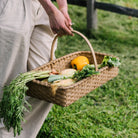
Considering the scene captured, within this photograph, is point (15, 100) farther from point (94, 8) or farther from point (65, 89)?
point (94, 8)

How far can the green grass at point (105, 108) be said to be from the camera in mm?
3107

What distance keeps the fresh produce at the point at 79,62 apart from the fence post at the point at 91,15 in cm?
357

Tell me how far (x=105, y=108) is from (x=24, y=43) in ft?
5.51

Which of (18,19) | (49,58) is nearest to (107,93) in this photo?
(49,58)

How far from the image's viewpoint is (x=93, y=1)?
241 inches

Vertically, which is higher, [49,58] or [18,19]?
[18,19]

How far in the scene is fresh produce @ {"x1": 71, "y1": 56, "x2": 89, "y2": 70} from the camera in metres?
2.65

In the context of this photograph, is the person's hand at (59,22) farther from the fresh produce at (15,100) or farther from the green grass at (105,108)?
the green grass at (105,108)

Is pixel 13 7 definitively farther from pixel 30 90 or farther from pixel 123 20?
pixel 123 20

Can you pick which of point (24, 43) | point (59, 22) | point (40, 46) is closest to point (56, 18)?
point (59, 22)

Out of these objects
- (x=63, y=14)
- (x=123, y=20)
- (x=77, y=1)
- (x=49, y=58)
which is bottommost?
(x=123, y=20)

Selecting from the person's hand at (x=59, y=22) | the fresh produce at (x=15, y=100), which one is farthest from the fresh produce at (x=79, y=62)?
the fresh produce at (x=15, y=100)

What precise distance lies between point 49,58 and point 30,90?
526 mm

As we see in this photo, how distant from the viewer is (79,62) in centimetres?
268
